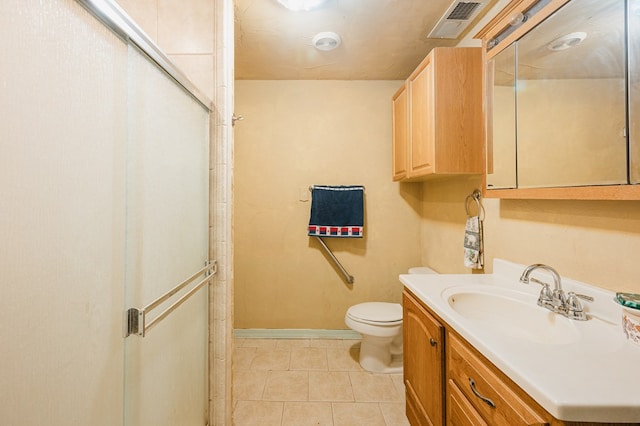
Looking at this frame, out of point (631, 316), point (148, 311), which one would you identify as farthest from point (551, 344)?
point (148, 311)

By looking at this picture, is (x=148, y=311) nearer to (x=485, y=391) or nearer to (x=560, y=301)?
(x=485, y=391)

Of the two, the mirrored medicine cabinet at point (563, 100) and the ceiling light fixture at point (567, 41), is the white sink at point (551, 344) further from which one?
the ceiling light fixture at point (567, 41)

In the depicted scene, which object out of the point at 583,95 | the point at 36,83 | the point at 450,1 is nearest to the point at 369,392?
the point at 583,95

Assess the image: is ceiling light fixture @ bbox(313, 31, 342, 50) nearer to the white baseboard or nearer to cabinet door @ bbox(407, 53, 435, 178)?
cabinet door @ bbox(407, 53, 435, 178)

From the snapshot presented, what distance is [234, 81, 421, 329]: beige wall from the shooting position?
2.47 m

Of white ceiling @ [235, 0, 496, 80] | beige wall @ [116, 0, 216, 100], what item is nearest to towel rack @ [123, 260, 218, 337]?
beige wall @ [116, 0, 216, 100]

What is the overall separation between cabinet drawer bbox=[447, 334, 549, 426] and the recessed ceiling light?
5.83ft

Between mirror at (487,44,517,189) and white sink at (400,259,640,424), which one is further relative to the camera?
mirror at (487,44,517,189)

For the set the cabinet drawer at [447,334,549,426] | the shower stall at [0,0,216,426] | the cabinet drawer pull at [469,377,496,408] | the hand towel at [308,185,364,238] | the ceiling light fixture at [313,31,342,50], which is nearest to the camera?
the shower stall at [0,0,216,426]

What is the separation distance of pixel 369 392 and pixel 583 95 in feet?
5.99

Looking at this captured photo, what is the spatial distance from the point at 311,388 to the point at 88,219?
5.50 feet

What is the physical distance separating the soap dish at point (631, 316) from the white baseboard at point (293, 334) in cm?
191

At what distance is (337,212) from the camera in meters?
2.40

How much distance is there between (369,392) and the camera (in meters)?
1.75
